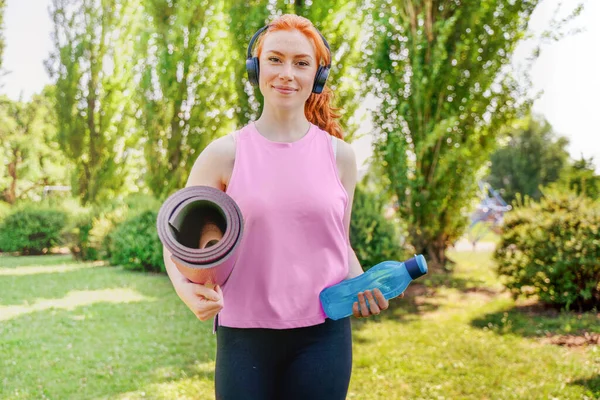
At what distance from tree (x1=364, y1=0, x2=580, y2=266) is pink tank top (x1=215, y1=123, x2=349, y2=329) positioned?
6491 mm

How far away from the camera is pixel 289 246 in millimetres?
1565

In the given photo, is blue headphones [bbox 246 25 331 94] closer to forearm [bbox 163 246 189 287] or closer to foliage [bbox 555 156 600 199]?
forearm [bbox 163 246 189 287]

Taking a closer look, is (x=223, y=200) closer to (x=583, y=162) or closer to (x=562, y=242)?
(x=562, y=242)

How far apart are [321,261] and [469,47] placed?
7648 mm

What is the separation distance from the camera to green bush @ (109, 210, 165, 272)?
34.0 ft

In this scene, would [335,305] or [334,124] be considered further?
[334,124]

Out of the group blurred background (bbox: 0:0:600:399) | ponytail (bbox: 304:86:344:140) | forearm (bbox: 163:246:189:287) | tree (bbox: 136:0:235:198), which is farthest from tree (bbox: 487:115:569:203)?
forearm (bbox: 163:246:189:287)

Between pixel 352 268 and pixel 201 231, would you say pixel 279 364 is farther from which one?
pixel 201 231

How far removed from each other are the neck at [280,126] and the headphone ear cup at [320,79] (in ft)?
0.39

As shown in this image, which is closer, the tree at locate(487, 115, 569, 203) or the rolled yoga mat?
the rolled yoga mat

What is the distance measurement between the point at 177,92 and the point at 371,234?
18.0ft

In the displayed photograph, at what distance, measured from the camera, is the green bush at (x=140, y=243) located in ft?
34.0

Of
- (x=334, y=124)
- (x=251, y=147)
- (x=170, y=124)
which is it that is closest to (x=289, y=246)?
(x=251, y=147)

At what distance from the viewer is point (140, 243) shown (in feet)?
34.4
